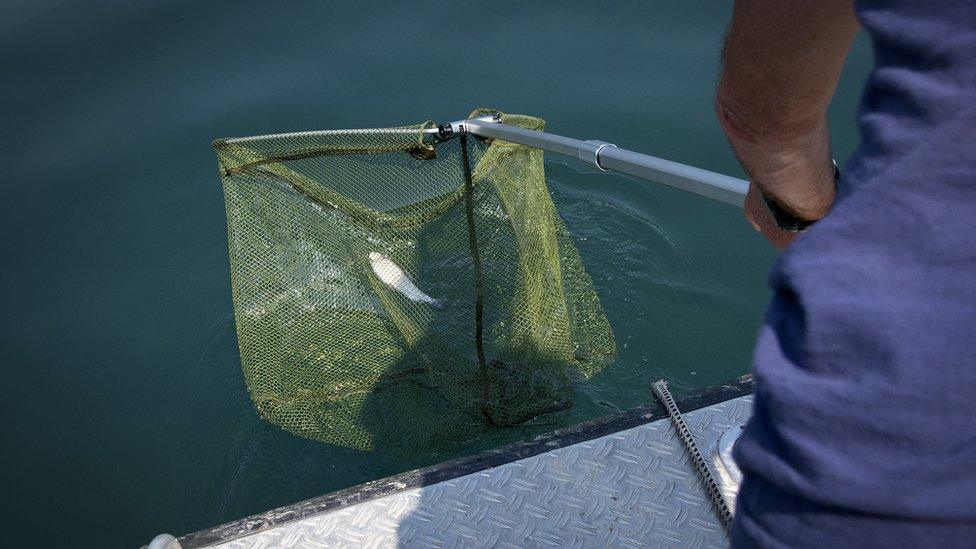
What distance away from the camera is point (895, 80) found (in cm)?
67

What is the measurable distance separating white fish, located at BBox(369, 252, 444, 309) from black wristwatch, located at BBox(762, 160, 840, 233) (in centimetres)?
151

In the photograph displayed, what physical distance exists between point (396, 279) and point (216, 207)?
1.79 m

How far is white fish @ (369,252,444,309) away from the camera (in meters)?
2.73

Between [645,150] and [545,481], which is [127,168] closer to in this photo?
[645,150]

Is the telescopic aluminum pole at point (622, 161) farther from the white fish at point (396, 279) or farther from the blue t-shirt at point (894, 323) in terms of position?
the blue t-shirt at point (894, 323)

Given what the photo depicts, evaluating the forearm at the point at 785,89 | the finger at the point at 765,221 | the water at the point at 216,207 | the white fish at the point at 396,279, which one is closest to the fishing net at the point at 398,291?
the white fish at the point at 396,279

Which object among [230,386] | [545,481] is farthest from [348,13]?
[545,481]

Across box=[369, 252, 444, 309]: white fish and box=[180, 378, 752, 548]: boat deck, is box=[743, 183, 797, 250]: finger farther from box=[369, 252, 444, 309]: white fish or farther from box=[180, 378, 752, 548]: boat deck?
box=[369, 252, 444, 309]: white fish

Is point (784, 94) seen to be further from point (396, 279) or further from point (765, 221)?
point (396, 279)

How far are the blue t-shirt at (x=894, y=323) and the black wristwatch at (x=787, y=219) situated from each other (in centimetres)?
73

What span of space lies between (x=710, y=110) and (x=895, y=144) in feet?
12.3

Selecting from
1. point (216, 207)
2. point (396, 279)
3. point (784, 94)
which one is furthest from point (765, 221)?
point (216, 207)

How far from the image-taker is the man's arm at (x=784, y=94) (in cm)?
98

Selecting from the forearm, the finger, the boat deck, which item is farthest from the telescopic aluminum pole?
the boat deck
